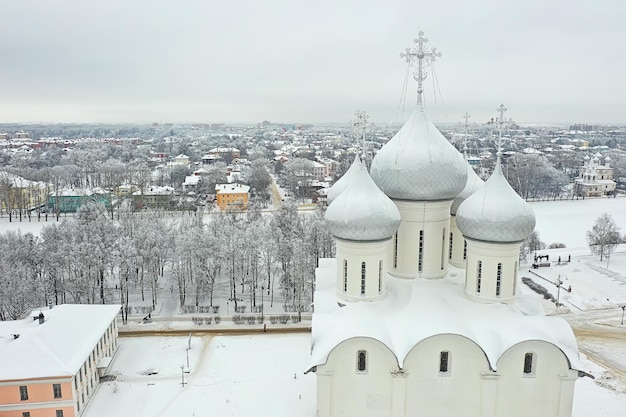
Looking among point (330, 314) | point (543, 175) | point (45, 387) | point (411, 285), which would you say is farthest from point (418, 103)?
point (543, 175)

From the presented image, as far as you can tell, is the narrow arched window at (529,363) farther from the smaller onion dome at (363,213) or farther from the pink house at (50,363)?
the pink house at (50,363)

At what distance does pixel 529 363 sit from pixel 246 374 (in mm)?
11325

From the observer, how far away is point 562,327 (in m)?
15.8

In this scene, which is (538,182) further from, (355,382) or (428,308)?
(355,382)

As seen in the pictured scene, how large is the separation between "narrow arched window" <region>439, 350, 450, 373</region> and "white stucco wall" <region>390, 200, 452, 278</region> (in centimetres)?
407

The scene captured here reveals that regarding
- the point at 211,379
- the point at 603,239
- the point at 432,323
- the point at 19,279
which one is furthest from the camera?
the point at 603,239

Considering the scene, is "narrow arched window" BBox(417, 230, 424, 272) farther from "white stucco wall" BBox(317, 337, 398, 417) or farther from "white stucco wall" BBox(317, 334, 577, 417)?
"white stucco wall" BBox(317, 337, 398, 417)

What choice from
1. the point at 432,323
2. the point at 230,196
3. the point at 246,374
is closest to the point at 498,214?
the point at 432,323

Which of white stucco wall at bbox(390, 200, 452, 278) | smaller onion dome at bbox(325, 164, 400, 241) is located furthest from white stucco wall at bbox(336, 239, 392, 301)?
white stucco wall at bbox(390, 200, 452, 278)

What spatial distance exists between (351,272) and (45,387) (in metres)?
11.8

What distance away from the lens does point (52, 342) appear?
1891 cm

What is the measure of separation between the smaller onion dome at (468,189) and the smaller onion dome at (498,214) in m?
3.32

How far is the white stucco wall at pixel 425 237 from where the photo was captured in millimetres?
18531

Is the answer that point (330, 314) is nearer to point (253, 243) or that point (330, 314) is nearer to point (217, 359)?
point (217, 359)
